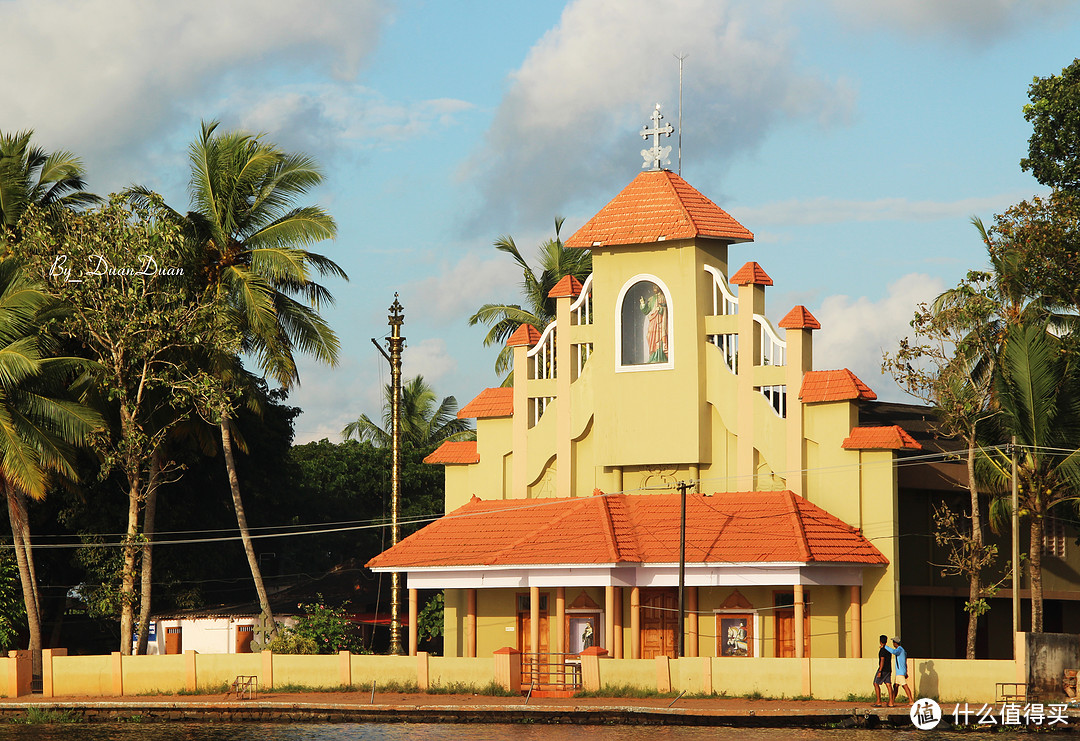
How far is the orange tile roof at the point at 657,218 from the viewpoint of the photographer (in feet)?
112

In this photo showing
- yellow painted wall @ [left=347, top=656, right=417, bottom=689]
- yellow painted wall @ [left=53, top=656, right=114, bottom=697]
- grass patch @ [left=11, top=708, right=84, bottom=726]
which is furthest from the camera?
yellow painted wall @ [left=53, top=656, right=114, bottom=697]

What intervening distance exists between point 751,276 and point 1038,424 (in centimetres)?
725

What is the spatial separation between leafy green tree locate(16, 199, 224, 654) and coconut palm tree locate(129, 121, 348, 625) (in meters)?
2.83

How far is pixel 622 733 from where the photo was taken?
2456 cm

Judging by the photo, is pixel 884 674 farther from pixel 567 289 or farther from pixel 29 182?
pixel 29 182

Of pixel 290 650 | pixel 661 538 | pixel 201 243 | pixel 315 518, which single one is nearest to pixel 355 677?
pixel 290 650

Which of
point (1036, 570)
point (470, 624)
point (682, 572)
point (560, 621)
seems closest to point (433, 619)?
point (470, 624)

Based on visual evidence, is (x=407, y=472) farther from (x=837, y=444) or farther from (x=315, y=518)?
(x=837, y=444)

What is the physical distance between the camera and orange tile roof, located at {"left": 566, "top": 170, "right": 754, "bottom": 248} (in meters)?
34.1

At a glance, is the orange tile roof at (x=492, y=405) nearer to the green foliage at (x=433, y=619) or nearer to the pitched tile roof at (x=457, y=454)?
the pitched tile roof at (x=457, y=454)

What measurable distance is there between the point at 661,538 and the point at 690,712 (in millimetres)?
6416

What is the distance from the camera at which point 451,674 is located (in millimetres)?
31219

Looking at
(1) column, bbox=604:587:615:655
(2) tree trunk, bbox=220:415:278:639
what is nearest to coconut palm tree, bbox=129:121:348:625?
(2) tree trunk, bbox=220:415:278:639

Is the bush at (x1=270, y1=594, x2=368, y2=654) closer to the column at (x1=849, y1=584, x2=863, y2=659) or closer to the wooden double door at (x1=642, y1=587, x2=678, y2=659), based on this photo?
the wooden double door at (x1=642, y1=587, x2=678, y2=659)
